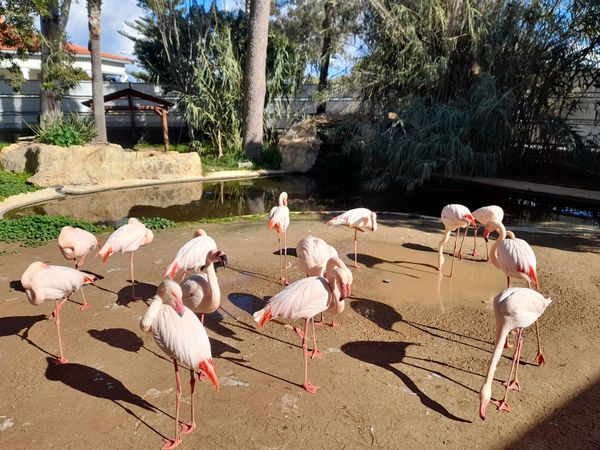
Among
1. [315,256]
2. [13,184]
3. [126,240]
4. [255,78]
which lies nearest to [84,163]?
[13,184]

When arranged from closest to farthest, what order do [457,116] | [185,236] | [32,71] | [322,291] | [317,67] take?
[322,291] < [185,236] < [457,116] < [317,67] < [32,71]

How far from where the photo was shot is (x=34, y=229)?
7.30 metres

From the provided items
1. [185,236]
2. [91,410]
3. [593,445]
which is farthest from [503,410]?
[185,236]

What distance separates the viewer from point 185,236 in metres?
7.36

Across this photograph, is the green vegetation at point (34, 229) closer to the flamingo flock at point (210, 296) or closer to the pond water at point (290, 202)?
the pond water at point (290, 202)

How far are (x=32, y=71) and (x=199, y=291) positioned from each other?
3234 cm

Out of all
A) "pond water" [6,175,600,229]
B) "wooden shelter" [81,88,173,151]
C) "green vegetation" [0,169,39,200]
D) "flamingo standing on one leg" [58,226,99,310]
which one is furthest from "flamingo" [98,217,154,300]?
"wooden shelter" [81,88,173,151]

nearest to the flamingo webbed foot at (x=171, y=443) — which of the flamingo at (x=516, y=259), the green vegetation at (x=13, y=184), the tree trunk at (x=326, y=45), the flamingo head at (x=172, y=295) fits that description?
the flamingo head at (x=172, y=295)

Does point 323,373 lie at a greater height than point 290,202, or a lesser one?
lesser

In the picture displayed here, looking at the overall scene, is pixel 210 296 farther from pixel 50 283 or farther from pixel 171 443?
pixel 50 283

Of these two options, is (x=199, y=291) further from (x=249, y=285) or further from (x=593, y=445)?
(x=593, y=445)

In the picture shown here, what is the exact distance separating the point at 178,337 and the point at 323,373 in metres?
1.31

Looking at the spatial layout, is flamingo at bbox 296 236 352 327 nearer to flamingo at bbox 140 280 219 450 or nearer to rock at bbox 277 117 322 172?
flamingo at bbox 140 280 219 450

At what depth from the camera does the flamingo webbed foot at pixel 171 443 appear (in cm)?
280
